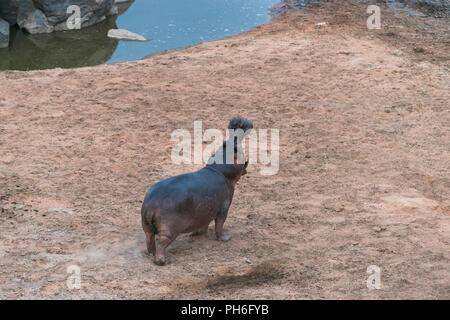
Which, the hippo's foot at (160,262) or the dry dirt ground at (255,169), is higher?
the hippo's foot at (160,262)

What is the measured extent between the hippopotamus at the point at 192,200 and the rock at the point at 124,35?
933cm

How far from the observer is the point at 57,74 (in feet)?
33.9

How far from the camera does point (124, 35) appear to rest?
14.3 meters

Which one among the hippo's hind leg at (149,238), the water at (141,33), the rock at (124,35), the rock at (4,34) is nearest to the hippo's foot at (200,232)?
the hippo's hind leg at (149,238)

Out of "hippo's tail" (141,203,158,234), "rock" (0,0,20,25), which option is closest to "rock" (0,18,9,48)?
"rock" (0,0,20,25)

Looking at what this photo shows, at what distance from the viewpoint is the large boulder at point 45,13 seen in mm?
13922

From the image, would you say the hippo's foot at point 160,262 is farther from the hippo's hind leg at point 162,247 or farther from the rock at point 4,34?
the rock at point 4,34

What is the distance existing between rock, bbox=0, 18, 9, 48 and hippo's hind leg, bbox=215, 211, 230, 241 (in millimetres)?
10009

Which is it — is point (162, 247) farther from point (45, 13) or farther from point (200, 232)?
point (45, 13)

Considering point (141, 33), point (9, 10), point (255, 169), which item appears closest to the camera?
point (255, 169)

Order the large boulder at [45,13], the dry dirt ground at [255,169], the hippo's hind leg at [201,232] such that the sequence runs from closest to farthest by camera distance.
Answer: the dry dirt ground at [255,169]
the hippo's hind leg at [201,232]
the large boulder at [45,13]

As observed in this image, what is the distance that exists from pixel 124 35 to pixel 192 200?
33.7ft

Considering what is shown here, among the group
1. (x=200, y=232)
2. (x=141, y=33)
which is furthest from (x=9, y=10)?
(x=200, y=232)
